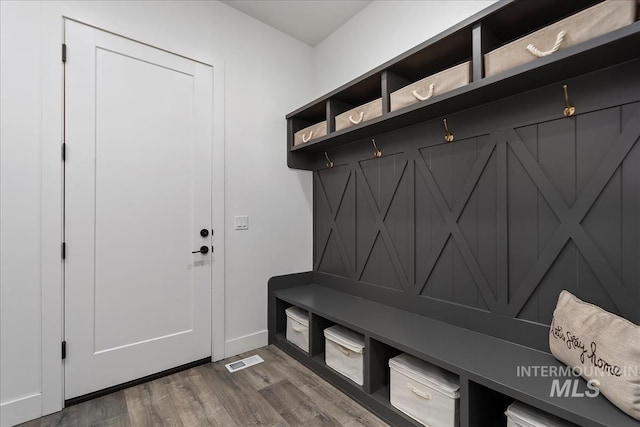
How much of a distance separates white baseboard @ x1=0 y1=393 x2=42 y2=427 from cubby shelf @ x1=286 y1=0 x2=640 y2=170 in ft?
8.26

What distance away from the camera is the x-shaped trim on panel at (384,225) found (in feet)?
7.08

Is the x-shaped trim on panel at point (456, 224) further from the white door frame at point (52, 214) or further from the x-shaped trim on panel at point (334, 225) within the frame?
the white door frame at point (52, 214)

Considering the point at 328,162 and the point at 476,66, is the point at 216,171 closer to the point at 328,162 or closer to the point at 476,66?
the point at 328,162

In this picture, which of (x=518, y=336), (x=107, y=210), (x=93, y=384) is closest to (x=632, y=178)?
(x=518, y=336)

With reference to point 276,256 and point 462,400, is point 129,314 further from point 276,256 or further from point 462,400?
point 462,400

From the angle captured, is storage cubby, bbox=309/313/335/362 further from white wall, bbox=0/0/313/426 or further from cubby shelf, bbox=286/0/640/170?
cubby shelf, bbox=286/0/640/170

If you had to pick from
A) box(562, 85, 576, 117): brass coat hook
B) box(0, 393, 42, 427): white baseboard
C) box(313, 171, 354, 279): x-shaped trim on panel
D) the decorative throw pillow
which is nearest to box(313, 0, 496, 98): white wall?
box(562, 85, 576, 117): brass coat hook

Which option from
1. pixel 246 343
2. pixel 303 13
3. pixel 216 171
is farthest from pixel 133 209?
pixel 303 13

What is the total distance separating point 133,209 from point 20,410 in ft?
4.24

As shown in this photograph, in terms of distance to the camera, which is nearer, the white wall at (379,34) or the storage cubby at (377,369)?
the storage cubby at (377,369)

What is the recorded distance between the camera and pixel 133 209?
2.07m

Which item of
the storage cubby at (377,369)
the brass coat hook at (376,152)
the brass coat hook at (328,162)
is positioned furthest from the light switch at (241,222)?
the storage cubby at (377,369)

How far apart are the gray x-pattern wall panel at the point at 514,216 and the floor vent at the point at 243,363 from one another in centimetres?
114

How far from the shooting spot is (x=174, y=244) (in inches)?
87.9
